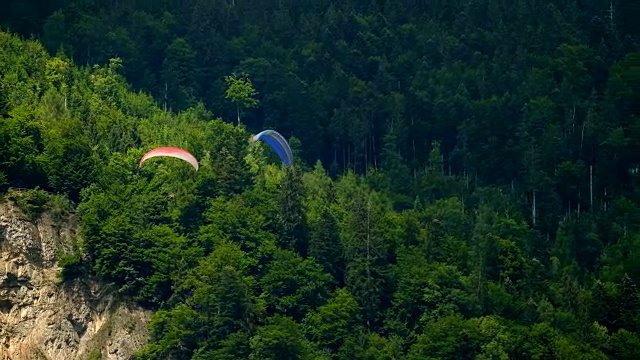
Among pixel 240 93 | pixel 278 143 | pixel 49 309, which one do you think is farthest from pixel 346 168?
pixel 49 309

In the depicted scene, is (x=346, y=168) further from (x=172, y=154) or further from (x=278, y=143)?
(x=172, y=154)

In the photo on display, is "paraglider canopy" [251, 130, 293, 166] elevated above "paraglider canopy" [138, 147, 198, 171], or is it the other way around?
"paraglider canopy" [251, 130, 293, 166]

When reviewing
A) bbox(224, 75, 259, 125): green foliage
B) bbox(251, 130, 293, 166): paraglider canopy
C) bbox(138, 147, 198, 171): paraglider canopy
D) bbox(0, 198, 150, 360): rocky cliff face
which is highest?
bbox(224, 75, 259, 125): green foliage

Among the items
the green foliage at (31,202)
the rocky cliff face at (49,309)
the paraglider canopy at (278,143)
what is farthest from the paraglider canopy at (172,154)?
the paraglider canopy at (278,143)

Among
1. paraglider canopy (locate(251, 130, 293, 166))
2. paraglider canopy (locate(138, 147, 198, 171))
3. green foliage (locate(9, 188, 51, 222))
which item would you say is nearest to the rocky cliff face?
green foliage (locate(9, 188, 51, 222))

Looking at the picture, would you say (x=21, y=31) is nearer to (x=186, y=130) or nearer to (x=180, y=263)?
(x=186, y=130)

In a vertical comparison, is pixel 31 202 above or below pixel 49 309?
above

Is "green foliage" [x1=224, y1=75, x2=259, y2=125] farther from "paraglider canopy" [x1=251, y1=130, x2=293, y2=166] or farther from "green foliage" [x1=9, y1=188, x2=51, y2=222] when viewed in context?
"green foliage" [x1=9, y1=188, x2=51, y2=222]
